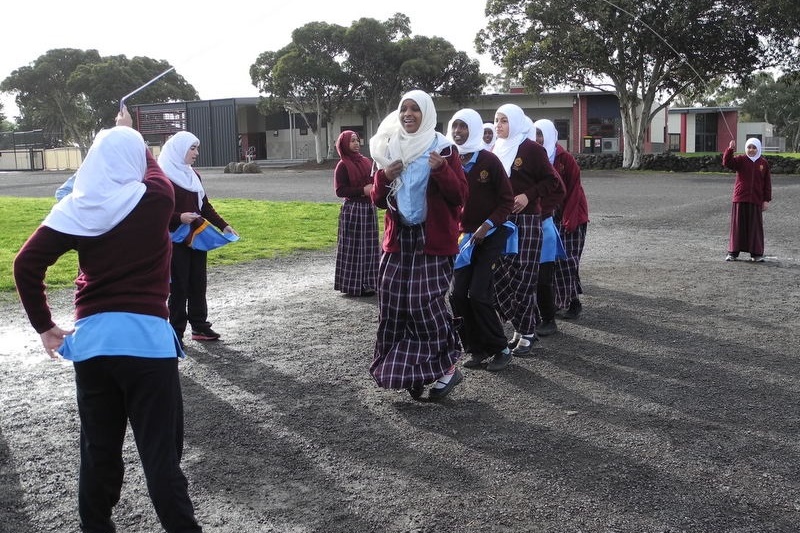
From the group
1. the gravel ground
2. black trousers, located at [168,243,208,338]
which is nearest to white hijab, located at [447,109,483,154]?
the gravel ground

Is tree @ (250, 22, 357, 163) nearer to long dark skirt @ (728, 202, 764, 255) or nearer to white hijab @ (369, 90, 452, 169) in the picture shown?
long dark skirt @ (728, 202, 764, 255)

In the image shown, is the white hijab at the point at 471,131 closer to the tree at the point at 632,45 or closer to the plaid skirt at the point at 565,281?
the plaid skirt at the point at 565,281

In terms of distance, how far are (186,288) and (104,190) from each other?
3.71 meters

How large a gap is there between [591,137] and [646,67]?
43.4ft

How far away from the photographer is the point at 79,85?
2061 inches

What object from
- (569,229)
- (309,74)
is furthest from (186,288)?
(309,74)

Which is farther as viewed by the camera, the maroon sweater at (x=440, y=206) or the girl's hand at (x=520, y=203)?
the girl's hand at (x=520, y=203)

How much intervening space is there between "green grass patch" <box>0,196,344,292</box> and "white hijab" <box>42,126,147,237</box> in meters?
7.18

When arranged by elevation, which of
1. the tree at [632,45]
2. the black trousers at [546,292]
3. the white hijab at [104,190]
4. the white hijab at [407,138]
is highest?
the tree at [632,45]

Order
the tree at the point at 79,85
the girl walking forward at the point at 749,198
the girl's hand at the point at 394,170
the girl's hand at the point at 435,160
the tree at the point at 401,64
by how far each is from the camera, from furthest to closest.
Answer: the tree at the point at 79,85
the tree at the point at 401,64
the girl walking forward at the point at 749,198
the girl's hand at the point at 394,170
the girl's hand at the point at 435,160

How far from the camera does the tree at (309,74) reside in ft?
134

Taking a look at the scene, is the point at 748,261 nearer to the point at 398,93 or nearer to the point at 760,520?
the point at 760,520

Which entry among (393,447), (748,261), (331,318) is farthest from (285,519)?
(748,261)

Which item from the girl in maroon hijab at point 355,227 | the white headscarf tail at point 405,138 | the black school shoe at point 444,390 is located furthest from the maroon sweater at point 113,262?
the girl in maroon hijab at point 355,227
